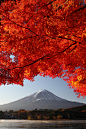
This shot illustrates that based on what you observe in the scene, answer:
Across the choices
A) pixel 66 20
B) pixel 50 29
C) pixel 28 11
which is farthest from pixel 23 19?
pixel 66 20

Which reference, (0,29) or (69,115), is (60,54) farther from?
(69,115)

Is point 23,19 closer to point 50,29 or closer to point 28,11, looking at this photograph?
point 28,11

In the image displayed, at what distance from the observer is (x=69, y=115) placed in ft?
53.7

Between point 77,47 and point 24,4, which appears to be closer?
point 24,4

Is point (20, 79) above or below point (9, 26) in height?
below

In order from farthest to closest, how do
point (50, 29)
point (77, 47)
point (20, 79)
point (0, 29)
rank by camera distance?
point (0, 29), point (20, 79), point (77, 47), point (50, 29)

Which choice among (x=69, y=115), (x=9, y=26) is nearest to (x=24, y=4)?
(x=9, y=26)

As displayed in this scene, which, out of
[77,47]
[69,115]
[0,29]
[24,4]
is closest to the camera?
[24,4]

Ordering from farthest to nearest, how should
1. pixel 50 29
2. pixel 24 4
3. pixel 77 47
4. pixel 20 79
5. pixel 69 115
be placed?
pixel 69 115, pixel 20 79, pixel 77 47, pixel 24 4, pixel 50 29

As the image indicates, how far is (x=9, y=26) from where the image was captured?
6.06 metres

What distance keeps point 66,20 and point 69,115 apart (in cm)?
1402

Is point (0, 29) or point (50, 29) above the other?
point (0, 29)

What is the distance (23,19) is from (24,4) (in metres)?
0.73

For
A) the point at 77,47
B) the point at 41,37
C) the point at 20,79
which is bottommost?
the point at 20,79
